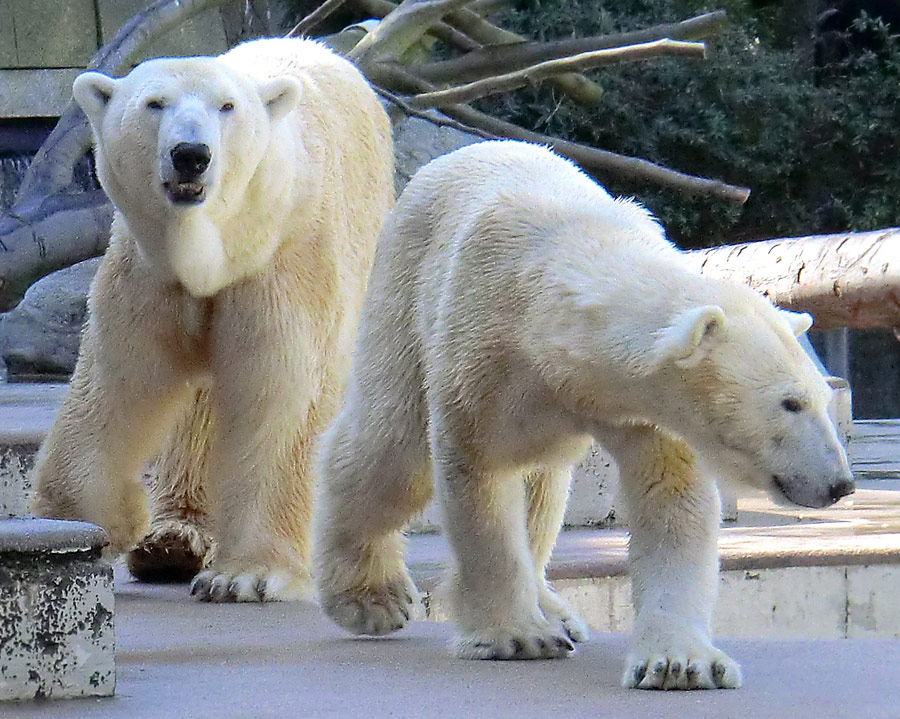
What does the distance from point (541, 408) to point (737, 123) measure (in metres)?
13.3

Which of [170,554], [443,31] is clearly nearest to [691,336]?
[170,554]

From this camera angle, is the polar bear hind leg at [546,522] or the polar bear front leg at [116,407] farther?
the polar bear front leg at [116,407]

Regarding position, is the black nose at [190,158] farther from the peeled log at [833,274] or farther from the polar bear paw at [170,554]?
the peeled log at [833,274]

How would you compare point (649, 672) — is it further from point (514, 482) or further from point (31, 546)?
point (31, 546)

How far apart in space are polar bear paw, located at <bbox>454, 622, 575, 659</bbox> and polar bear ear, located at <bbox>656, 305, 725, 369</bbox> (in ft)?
2.29

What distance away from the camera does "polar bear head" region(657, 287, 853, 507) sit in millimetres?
2658

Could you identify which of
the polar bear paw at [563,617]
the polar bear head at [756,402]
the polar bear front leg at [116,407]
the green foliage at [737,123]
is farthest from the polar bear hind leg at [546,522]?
the green foliage at [737,123]

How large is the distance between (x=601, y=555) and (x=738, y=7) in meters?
12.4

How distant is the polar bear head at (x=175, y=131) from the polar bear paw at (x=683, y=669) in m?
1.61

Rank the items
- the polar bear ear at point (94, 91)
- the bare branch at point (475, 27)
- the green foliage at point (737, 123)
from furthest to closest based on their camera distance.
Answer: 1. the green foliage at point (737, 123)
2. the bare branch at point (475, 27)
3. the polar bear ear at point (94, 91)

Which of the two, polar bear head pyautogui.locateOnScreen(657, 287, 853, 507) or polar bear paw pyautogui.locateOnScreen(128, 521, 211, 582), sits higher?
polar bear head pyautogui.locateOnScreen(657, 287, 853, 507)

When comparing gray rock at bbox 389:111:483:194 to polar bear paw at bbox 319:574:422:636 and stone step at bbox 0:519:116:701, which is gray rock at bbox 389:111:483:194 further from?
stone step at bbox 0:519:116:701

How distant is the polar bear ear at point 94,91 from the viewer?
3.95 m

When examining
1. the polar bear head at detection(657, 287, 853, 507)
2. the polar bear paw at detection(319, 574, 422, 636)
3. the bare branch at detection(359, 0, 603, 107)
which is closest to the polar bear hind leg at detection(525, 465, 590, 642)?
the polar bear paw at detection(319, 574, 422, 636)
